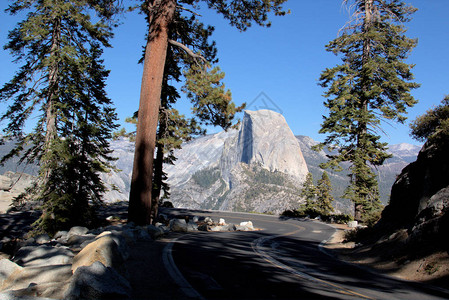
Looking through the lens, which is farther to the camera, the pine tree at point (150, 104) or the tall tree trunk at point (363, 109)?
the tall tree trunk at point (363, 109)

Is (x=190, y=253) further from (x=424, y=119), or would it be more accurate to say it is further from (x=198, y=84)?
(x=424, y=119)

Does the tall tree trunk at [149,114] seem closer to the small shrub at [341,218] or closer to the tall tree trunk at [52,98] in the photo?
the tall tree trunk at [52,98]

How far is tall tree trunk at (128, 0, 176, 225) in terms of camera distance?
10227mm

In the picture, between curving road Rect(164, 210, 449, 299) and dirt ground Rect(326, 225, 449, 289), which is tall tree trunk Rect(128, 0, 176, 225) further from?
dirt ground Rect(326, 225, 449, 289)

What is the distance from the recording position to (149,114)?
34.8 ft

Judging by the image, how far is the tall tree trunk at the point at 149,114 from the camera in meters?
10.2

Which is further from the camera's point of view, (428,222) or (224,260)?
(428,222)

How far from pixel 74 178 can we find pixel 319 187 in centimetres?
3731

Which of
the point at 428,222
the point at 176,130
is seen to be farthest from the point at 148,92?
the point at 428,222

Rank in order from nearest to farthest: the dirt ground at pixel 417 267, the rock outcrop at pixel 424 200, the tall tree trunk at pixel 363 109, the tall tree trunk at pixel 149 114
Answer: the dirt ground at pixel 417 267 → the rock outcrop at pixel 424 200 → the tall tree trunk at pixel 149 114 → the tall tree trunk at pixel 363 109

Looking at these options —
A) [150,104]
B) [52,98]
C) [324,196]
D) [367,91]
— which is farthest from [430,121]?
[324,196]

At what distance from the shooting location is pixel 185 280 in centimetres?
441

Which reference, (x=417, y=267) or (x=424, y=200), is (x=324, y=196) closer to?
(x=424, y=200)

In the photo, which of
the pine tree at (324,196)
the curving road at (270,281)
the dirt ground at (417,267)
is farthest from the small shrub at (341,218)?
the curving road at (270,281)
